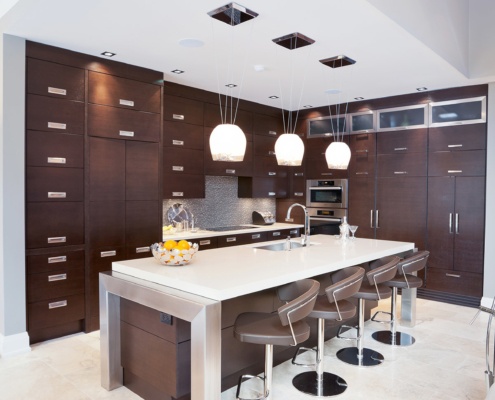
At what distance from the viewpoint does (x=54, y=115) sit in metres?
3.70

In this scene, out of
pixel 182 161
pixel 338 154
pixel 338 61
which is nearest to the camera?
pixel 338 61

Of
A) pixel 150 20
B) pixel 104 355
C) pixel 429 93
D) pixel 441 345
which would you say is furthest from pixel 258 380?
pixel 429 93

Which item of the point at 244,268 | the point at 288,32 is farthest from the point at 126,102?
the point at 244,268

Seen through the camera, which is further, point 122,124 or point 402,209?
point 402,209

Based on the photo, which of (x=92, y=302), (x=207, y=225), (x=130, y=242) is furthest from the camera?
(x=207, y=225)

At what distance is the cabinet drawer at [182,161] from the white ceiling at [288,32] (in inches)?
34.0

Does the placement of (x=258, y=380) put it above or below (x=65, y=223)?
below

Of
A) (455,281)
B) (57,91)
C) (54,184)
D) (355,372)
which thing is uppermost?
(57,91)

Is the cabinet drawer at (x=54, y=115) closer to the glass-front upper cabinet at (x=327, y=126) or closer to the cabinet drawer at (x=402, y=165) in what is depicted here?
the glass-front upper cabinet at (x=327, y=126)

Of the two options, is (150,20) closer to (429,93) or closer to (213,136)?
(213,136)

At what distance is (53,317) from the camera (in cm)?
373

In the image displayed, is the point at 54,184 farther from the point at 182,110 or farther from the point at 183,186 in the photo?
the point at 182,110

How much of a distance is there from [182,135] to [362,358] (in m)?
3.36

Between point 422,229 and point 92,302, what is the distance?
4207 millimetres
